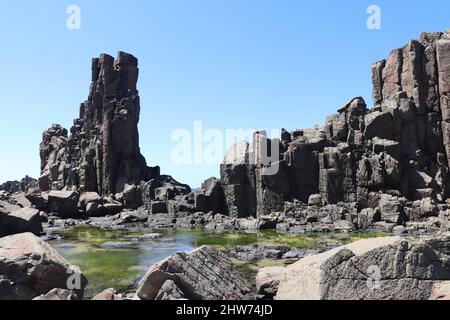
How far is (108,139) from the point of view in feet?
295

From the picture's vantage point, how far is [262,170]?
205ft

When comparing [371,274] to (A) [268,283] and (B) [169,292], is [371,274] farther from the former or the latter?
(B) [169,292]

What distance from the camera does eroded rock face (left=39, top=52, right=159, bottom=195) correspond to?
89.6 metres

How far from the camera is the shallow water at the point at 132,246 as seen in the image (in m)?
25.8

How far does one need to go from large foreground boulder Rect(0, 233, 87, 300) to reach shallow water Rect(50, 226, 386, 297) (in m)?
4.69

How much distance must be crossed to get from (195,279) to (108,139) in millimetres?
78819

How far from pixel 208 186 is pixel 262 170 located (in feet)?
39.4

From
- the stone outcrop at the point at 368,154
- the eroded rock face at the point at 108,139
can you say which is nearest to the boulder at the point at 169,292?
the stone outcrop at the point at 368,154

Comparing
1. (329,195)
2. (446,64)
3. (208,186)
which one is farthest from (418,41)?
(208,186)

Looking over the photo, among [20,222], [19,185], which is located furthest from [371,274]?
[19,185]

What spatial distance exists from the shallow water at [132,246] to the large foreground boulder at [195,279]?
6.96 meters

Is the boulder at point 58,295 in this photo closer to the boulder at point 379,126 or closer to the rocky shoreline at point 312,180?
the rocky shoreline at point 312,180

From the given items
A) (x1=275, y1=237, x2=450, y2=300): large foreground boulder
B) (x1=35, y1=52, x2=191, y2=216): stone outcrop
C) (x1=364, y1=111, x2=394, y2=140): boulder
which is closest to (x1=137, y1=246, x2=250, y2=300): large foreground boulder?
(x1=275, y1=237, x2=450, y2=300): large foreground boulder

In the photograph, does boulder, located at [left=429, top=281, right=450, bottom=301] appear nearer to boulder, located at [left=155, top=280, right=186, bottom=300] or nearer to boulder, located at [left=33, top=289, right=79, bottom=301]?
boulder, located at [left=155, top=280, right=186, bottom=300]
